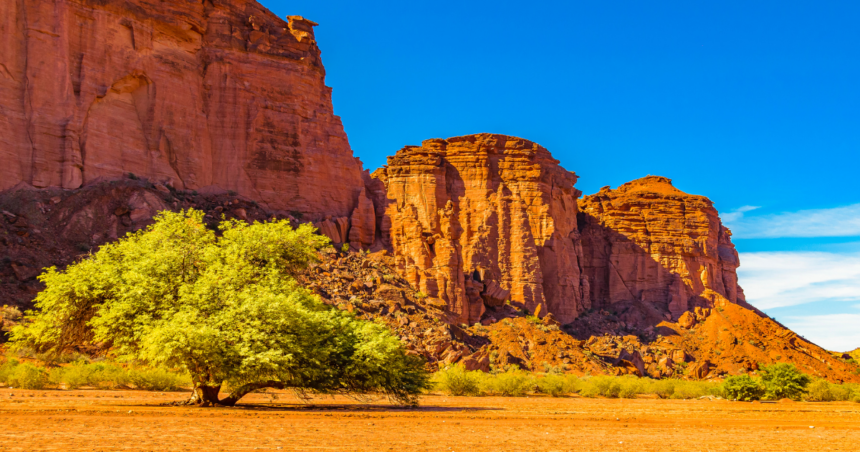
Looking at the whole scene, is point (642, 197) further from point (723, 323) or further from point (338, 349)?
point (338, 349)

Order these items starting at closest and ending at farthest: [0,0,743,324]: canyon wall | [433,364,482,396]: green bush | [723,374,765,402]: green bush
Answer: [433,364,482,396]: green bush < [723,374,765,402]: green bush < [0,0,743,324]: canyon wall

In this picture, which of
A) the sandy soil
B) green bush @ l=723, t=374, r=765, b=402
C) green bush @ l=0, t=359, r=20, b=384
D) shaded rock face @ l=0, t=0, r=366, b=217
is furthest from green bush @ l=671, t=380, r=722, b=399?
green bush @ l=0, t=359, r=20, b=384

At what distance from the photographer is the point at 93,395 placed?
88.0ft

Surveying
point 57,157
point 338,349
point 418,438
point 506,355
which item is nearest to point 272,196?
point 57,157

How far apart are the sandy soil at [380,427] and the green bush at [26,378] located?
Answer: 0.65m

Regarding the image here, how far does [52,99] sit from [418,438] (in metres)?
36.8

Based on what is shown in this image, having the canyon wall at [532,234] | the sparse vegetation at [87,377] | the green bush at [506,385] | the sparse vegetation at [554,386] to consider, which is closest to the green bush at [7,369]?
the sparse vegetation at [87,377]

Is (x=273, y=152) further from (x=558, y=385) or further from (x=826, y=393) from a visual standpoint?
(x=826, y=393)

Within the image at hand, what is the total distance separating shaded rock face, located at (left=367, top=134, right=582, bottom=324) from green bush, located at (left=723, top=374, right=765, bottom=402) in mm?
18617

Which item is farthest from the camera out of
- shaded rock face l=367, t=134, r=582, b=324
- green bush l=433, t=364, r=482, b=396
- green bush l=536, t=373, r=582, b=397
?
shaded rock face l=367, t=134, r=582, b=324

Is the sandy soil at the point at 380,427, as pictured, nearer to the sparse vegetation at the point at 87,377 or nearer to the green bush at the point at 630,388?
the sparse vegetation at the point at 87,377

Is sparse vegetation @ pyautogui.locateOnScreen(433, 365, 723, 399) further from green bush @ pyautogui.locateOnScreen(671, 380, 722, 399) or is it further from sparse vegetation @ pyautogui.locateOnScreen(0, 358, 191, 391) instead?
sparse vegetation @ pyautogui.locateOnScreen(0, 358, 191, 391)

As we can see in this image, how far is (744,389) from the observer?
39.0 metres

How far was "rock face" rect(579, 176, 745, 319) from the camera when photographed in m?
75.0
